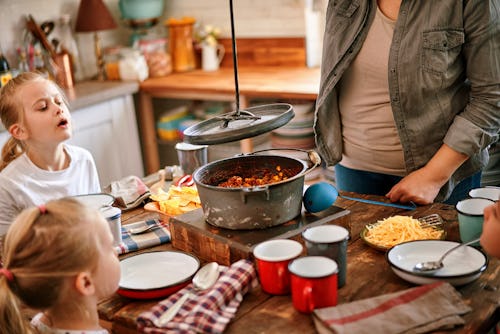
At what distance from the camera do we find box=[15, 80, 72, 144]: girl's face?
85.2 inches

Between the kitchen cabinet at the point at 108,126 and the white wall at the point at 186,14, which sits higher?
the white wall at the point at 186,14

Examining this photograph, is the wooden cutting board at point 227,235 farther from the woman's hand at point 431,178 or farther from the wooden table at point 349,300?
the woman's hand at point 431,178

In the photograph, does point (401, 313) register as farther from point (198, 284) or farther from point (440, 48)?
point (440, 48)

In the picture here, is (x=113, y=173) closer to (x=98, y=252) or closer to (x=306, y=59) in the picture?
(x=306, y=59)

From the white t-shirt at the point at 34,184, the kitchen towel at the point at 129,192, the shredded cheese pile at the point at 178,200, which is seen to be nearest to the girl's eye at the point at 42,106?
the white t-shirt at the point at 34,184

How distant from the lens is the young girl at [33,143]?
2125mm

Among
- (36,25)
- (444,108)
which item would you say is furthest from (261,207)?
(36,25)

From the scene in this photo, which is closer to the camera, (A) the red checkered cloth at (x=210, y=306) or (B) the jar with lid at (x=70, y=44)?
(A) the red checkered cloth at (x=210, y=306)

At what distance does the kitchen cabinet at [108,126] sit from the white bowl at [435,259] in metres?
2.43

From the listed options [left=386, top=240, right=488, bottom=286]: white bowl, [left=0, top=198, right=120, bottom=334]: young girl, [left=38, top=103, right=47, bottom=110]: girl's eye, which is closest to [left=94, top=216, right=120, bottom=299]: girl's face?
[left=0, top=198, right=120, bottom=334]: young girl

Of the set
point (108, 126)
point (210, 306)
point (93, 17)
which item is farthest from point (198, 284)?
point (93, 17)

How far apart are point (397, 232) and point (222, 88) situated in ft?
6.82

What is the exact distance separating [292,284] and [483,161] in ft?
3.33

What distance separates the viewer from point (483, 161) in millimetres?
2100
